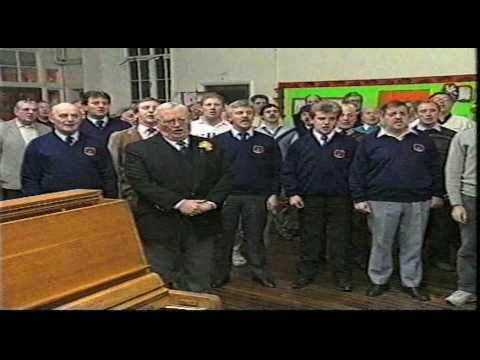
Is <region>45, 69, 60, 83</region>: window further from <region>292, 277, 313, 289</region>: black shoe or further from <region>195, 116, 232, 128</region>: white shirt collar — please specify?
<region>292, 277, 313, 289</region>: black shoe

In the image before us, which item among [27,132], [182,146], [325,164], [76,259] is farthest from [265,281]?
[76,259]

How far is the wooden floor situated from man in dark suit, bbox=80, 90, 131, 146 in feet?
2.78

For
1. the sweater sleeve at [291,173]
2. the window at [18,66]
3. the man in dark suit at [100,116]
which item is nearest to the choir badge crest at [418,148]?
the sweater sleeve at [291,173]

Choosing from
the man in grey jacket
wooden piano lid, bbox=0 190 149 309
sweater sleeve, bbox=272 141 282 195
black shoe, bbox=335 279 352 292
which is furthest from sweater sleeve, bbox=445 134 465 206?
wooden piano lid, bbox=0 190 149 309

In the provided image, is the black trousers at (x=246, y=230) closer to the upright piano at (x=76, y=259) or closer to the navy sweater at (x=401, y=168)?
the navy sweater at (x=401, y=168)

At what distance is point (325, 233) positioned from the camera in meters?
2.76

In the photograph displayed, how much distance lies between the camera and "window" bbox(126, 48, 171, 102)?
2.08 metres

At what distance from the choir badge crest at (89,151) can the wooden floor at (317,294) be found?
811 mm

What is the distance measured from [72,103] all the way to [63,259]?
1099mm

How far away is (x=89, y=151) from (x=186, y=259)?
1.92 ft

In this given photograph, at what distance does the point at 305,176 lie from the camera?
2697 millimetres

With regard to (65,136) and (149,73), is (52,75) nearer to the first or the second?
(65,136)
